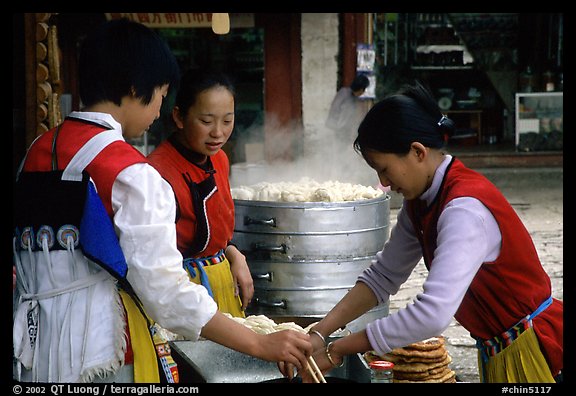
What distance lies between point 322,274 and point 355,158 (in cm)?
272

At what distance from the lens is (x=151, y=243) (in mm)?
2281

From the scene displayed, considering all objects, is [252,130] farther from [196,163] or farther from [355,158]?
[196,163]

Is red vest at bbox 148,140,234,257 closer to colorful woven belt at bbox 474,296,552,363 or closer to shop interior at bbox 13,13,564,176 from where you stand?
colorful woven belt at bbox 474,296,552,363

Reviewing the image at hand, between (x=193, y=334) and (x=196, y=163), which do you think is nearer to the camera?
(x=193, y=334)

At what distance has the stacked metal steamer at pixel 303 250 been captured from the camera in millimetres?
4793

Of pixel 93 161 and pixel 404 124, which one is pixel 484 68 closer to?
pixel 404 124

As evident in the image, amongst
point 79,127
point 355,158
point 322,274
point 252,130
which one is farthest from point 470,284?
point 252,130

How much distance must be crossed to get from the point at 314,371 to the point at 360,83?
8.30 m

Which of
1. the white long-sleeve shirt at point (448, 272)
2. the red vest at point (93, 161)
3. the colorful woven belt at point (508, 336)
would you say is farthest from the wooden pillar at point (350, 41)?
the red vest at point (93, 161)

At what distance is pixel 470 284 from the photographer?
2.63 m

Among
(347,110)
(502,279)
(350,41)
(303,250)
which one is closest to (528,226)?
(347,110)

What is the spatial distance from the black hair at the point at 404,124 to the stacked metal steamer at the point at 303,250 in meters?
2.11

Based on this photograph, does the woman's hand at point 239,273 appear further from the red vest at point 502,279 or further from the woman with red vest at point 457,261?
the red vest at point 502,279

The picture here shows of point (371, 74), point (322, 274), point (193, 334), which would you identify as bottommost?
point (322, 274)
